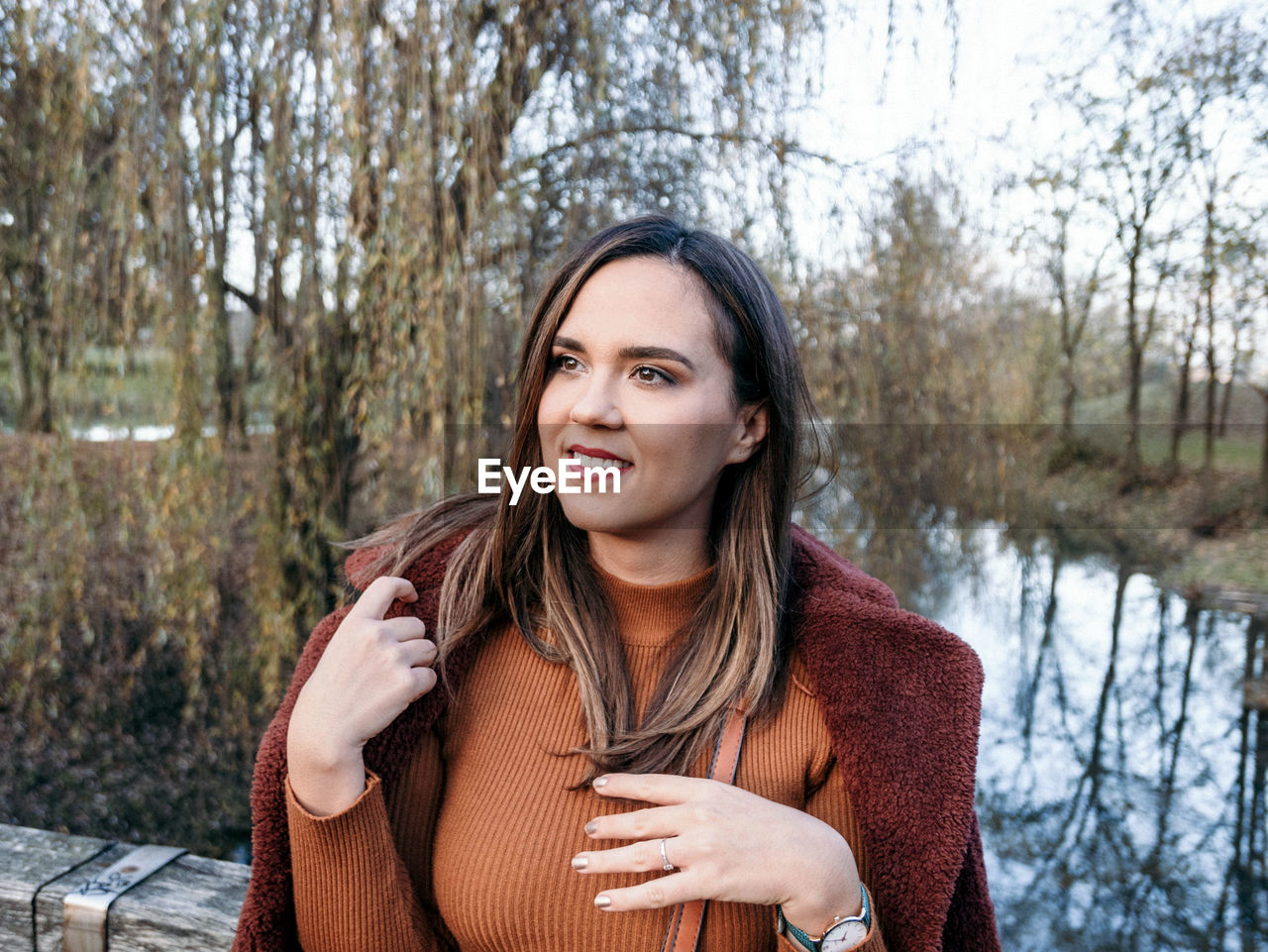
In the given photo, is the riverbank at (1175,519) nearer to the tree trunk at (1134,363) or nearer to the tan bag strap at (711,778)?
the tree trunk at (1134,363)

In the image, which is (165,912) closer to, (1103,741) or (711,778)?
(711,778)

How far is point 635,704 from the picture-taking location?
1.13m

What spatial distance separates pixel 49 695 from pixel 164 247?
5.48 feet

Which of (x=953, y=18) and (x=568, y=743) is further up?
(x=953, y=18)

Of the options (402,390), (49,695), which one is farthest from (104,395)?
(49,695)

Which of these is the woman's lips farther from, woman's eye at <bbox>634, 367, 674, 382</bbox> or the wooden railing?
the wooden railing

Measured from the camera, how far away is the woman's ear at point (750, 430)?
1.16 meters

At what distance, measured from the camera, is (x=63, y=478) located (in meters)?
2.45

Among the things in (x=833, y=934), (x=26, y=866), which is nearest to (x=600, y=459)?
(x=833, y=934)

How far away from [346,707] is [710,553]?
524mm

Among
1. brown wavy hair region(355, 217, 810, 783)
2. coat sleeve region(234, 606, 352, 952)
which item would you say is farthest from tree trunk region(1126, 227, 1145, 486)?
coat sleeve region(234, 606, 352, 952)

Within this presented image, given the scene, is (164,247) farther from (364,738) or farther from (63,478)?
(364,738)

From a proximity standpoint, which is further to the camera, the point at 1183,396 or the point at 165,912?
the point at 1183,396

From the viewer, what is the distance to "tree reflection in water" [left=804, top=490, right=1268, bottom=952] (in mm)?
2568
